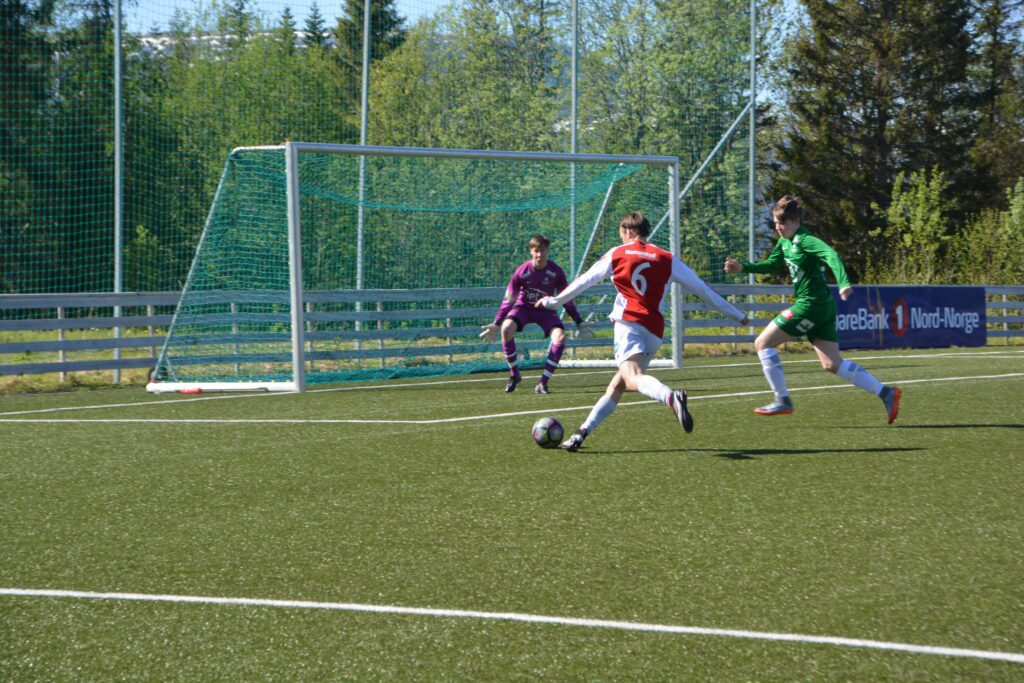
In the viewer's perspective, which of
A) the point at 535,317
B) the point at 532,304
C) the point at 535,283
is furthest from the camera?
the point at 535,317

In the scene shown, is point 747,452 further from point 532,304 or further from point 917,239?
point 917,239

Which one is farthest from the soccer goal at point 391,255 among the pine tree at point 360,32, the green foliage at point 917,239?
the green foliage at point 917,239

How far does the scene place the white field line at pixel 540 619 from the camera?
401 centimetres

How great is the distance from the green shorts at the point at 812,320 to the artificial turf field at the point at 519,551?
0.78 m

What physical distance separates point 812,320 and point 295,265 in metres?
6.85

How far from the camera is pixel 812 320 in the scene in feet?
32.3

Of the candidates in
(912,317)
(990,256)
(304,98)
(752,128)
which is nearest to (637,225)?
(304,98)

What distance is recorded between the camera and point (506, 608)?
4602 mm

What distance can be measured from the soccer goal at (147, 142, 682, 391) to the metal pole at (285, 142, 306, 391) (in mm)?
946

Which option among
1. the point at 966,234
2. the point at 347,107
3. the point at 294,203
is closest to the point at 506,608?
the point at 294,203

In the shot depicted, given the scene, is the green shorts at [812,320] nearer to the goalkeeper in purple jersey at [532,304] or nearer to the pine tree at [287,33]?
the goalkeeper in purple jersey at [532,304]

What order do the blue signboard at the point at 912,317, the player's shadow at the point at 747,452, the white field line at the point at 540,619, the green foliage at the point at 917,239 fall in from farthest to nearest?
the green foliage at the point at 917,239 < the blue signboard at the point at 912,317 < the player's shadow at the point at 747,452 < the white field line at the point at 540,619

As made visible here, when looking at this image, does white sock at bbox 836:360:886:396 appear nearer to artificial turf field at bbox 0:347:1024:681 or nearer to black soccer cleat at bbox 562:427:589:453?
artificial turf field at bbox 0:347:1024:681

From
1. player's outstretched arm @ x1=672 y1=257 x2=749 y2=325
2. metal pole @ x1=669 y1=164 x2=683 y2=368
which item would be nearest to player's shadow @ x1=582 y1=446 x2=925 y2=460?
player's outstretched arm @ x1=672 y1=257 x2=749 y2=325
